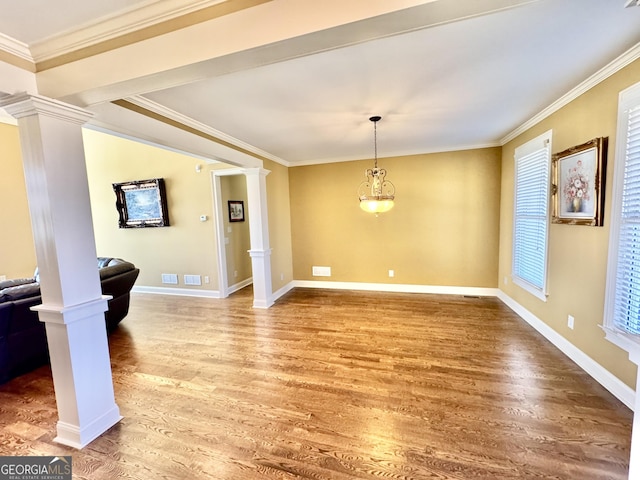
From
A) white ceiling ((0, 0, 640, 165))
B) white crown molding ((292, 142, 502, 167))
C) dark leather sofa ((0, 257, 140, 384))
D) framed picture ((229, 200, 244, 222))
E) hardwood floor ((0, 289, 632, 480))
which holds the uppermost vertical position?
white ceiling ((0, 0, 640, 165))

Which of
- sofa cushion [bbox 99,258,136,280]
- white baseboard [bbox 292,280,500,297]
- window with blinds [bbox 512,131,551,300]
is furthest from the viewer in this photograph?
white baseboard [bbox 292,280,500,297]

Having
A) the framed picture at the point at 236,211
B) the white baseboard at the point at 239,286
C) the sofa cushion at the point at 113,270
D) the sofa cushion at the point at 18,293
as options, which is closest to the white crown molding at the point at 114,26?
the sofa cushion at the point at 18,293

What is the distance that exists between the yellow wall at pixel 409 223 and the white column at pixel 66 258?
384cm

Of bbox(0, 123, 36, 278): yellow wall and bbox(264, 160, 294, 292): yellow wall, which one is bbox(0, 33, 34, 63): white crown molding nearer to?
bbox(264, 160, 294, 292): yellow wall

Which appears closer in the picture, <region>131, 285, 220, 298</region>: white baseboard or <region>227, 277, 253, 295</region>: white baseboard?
<region>131, 285, 220, 298</region>: white baseboard

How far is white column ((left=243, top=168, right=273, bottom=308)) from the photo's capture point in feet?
14.2

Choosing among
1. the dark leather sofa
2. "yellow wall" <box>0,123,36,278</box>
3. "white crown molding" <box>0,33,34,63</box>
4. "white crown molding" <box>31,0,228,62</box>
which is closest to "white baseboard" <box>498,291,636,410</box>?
"white crown molding" <box>31,0,228,62</box>

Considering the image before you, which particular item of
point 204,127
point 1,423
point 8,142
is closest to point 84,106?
point 204,127

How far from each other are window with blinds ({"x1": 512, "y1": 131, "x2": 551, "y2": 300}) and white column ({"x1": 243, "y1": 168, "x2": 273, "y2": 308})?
12.0ft

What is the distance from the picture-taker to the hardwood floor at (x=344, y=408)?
5.29ft

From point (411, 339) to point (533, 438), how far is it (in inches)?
56.9

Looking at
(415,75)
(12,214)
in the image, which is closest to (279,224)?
(415,75)

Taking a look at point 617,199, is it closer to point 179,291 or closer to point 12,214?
point 179,291

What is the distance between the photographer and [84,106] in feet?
5.78
